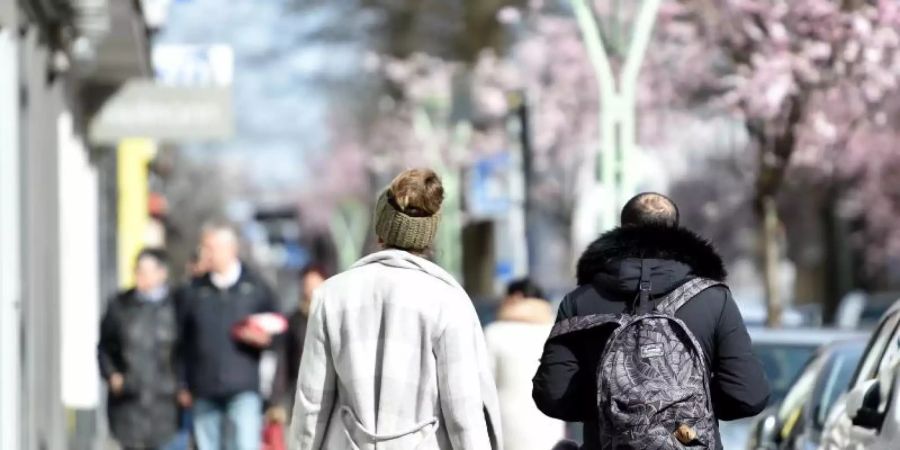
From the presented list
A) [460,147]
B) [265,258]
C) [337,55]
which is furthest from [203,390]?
[265,258]

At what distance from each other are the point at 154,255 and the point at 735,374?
721 cm

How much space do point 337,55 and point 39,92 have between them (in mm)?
22315

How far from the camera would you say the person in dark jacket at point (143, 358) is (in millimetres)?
13109

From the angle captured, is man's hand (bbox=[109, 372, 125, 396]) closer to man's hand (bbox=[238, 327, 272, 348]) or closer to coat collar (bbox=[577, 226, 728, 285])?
man's hand (bbox=[238, 327, 272, 348])

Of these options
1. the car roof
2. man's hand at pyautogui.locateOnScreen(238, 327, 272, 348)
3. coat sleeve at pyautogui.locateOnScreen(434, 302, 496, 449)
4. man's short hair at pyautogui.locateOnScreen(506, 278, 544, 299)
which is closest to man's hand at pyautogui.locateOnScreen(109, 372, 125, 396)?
man's hand at pyautogui.locateOnScreen(238, 327, 272, 348)

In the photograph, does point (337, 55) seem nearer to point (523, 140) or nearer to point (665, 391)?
point (523, 140)

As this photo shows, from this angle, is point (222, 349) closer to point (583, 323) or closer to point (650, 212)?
point (650, 212)

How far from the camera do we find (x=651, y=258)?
6.50 meters

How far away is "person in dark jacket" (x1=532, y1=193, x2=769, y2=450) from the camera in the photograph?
640cm

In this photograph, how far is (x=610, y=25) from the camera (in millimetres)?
16172

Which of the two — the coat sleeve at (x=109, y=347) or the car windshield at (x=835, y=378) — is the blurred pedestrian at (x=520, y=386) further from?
the coat sleeve at (x=109, y=347)

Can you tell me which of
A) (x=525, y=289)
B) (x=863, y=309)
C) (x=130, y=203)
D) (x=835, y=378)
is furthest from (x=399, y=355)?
(x=863, y=309)

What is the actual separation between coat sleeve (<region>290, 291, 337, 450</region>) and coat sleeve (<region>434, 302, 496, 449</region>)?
33 centimetres

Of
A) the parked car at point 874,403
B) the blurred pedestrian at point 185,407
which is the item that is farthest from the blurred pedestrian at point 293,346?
the parked car at point 874,403
